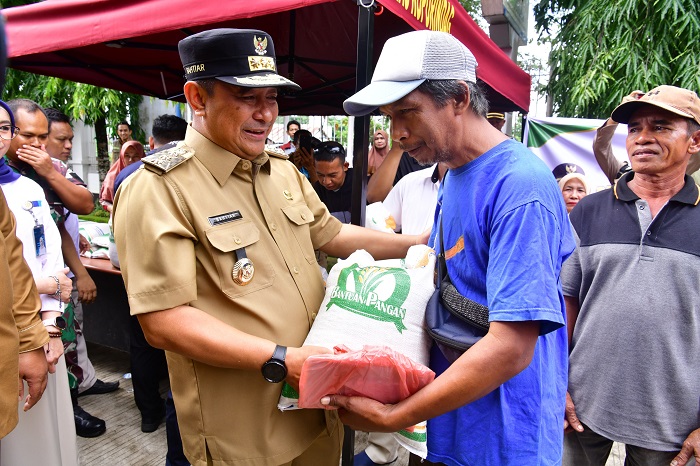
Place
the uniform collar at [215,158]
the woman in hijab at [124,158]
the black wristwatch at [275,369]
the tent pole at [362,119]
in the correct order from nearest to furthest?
the black wristwatch at [275,369] → the uniform collar at [215,158] → the tent pole at [362,119] → the woman in hijab at [124,158]

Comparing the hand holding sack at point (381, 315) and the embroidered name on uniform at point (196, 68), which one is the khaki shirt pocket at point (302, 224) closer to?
the hand holding sack at point (381, 315)

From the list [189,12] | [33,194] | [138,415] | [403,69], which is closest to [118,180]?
[33,194]

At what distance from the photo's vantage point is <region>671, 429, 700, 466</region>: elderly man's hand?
6.11 feet

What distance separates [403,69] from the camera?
1318 millimetres

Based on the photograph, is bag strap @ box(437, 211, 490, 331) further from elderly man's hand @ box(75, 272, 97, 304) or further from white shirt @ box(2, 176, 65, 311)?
elderly man's hand @ box(75, 272, 97, 304)

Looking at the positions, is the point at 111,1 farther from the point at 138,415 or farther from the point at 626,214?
the point at 138,415

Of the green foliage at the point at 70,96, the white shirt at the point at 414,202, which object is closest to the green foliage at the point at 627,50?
the white shirt at the point at 414,202

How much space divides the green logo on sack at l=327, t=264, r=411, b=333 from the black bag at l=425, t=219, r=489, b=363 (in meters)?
0.10

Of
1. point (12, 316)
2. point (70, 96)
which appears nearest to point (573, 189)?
point (12, 316)

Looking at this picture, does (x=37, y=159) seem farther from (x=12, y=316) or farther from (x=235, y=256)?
(x=235, y=256)

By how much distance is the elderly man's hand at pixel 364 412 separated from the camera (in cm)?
133

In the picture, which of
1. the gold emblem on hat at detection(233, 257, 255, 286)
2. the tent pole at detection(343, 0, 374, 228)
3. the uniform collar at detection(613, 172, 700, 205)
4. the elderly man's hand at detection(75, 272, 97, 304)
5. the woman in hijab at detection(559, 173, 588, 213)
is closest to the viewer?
the gold emblem on hat at detection(233, 257, 255, 286)

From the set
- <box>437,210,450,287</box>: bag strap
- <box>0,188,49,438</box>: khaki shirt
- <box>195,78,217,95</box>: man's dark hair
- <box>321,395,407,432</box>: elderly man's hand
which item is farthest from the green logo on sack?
<box>0,188,49,438</box>: khaki shirt

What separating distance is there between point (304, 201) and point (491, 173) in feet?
2.94
